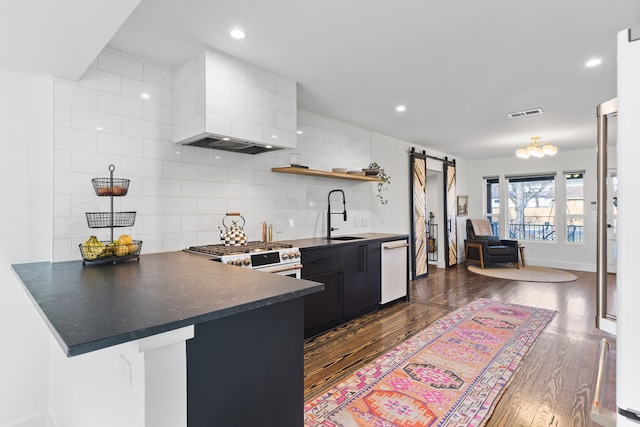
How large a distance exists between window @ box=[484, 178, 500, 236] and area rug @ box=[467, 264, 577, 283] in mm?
1169

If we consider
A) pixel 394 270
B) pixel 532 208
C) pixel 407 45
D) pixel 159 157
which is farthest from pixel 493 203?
pixel 159 157

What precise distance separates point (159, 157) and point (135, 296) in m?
1.72

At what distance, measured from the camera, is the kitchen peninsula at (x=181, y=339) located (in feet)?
2.97

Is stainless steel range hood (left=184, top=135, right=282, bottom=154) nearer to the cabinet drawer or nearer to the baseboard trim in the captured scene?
the cabinet drawer

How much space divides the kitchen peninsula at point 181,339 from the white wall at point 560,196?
7.18m

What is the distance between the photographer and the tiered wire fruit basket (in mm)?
1958

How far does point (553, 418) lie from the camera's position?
1910mm

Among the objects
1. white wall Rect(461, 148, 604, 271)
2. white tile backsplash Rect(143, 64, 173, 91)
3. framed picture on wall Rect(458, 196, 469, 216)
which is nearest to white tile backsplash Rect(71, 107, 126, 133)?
white tile backsplash Rect(143, 64, 173, 91)

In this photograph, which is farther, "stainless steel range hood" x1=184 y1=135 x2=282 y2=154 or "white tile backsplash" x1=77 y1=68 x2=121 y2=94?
"stainless steel range hood" x1=184 y1=135 x2=282 y2=154

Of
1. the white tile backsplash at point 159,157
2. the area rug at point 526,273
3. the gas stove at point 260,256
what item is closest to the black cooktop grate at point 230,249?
the gas stove at point 260,256

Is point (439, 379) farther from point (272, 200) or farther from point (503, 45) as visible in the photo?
point (503, 45)

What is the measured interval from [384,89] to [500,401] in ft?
9.07

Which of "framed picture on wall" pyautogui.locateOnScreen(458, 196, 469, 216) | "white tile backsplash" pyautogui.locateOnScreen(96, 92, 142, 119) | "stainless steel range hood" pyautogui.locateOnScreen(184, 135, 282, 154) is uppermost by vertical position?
"white tile backsplash" pyautogui.locateOnScreen(96, 92, 142, 119)

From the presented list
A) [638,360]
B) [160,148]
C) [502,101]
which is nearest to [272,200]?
[160,148]
